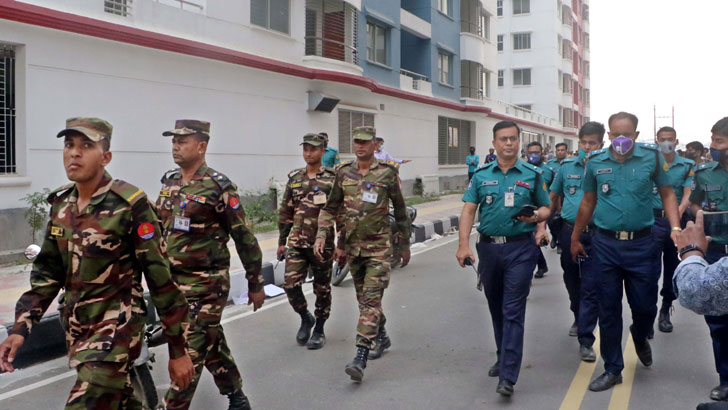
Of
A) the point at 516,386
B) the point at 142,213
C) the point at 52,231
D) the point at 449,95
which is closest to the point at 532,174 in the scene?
the point at 516,386

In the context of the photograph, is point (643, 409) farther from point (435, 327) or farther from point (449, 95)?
point (449, 95)

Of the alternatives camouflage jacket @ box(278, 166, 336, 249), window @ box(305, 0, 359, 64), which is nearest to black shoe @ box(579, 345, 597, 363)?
camouflage jacket @ box(278, 166, 336, 249)

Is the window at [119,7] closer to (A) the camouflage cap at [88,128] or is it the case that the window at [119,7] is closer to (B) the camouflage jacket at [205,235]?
(B) the camouflage jacket at [205,235]

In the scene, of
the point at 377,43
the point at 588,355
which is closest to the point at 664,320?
the point at 588,355

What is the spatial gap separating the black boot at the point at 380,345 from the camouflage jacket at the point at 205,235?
1.78 m

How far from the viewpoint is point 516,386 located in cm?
463

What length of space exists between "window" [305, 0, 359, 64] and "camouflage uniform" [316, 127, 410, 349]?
13.2m

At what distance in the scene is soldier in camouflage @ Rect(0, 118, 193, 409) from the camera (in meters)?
2.70

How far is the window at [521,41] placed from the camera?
46.9 metres

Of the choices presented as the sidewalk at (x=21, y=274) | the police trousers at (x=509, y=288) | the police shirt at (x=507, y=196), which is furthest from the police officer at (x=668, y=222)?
the sidewalk at (x=21, y=274)

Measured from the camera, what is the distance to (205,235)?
3.96 m

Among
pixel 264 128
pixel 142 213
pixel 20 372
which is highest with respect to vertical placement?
pixel 264 128

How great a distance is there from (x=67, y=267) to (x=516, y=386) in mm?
3185

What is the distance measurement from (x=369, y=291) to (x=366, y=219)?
58 cm
